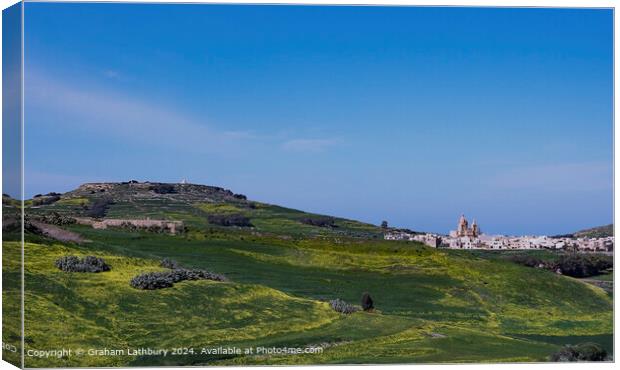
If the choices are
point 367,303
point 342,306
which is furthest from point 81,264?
point 367,303

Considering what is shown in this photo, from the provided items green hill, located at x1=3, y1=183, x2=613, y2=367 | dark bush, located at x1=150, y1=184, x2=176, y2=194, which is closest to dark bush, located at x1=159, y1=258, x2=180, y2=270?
green hill, located at x1=3, y1=183, x2=613, y2=367

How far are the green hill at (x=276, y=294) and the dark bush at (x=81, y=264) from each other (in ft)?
0.48

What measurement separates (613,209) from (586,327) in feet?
8.44

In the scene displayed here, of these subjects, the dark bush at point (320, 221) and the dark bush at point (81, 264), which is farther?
the dark bush at point (320, 221)

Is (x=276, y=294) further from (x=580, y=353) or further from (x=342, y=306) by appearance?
(x=580, y=353)

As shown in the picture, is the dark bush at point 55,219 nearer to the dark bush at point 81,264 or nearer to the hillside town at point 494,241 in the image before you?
the dark bush at point 81,264

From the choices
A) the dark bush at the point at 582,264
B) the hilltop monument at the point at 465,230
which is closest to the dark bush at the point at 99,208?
the hilltop monument at the point at 465,230

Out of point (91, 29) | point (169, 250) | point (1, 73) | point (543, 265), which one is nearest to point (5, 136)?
point (1, 73)

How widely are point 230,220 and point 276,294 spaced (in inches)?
76.4

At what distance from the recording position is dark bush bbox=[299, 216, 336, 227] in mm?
22516

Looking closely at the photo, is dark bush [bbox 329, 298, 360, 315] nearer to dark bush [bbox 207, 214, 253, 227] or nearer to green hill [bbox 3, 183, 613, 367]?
green hill [bbox 3, 183, 613, 367]

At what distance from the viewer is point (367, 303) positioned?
861 inches

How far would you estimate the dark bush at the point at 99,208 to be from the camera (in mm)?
21484

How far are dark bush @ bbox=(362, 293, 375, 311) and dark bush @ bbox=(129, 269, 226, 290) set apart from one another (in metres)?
2.89
